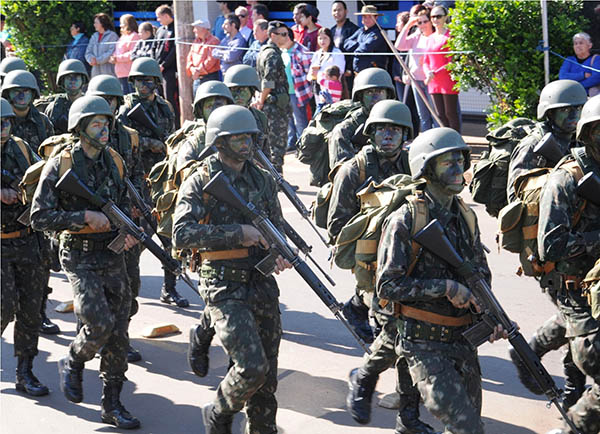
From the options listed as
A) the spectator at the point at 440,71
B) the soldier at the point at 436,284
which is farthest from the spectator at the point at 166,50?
the soldier at the point at 436,284

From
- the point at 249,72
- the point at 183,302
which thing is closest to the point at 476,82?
the point at 249,72

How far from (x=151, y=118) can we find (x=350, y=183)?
3.28 m

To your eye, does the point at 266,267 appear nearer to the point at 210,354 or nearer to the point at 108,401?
the point at 108,401

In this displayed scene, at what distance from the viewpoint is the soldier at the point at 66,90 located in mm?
10891

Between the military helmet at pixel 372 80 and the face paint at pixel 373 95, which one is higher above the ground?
the military helmet at pixel 372 80

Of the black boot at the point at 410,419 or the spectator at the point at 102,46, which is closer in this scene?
the black boot at the point at 410,419

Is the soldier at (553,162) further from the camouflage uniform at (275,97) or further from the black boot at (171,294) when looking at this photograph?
the camouflage uniform at (275,97)

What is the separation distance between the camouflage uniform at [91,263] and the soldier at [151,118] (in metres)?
2.57

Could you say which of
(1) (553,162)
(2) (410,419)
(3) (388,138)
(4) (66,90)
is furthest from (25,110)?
(2) (410,419)

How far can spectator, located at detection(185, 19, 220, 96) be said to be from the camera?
16.5 m

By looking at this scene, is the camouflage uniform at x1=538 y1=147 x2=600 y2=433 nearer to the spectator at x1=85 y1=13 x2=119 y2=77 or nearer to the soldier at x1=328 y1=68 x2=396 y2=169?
the soldier at x1=328 y1=68 x2=396 y2=169

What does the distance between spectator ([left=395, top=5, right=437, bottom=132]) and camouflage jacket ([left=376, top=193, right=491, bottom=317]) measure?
9091 millimetres

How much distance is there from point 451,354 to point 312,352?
3070 millimetres

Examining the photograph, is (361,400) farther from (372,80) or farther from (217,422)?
(372,80)
